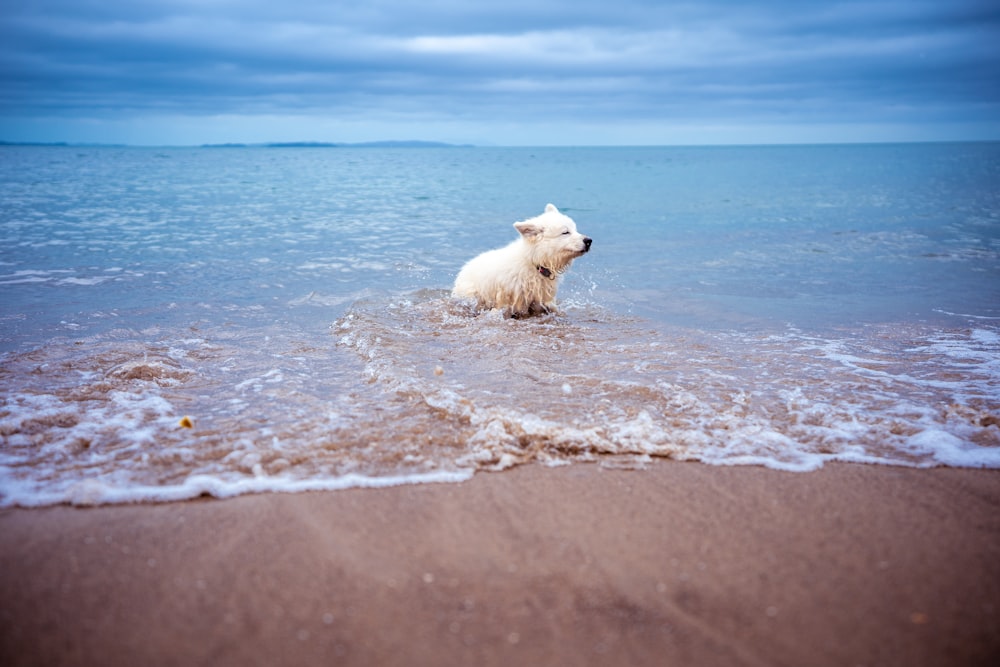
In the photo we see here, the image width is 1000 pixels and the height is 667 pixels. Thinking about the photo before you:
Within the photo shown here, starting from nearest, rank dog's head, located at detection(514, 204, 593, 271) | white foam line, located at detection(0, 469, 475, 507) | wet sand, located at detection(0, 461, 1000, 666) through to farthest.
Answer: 1. wet sand, located at detection(0, 461, 1000, 666)
2. white foam line, located at detection(0, 469, 475, 507)
3. dog's head, located at detection(514, 204, 593, 271)

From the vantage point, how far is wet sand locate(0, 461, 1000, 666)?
8.36 ft

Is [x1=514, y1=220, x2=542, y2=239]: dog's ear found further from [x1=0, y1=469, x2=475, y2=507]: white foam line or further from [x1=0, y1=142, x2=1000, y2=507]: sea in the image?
[x1=0, y1=469, x2=475, y2=507]: white foam line

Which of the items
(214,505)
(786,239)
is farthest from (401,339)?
(786,239)

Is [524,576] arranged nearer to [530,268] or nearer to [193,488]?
[193,488]

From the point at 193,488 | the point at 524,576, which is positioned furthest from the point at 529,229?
the point at 524,576

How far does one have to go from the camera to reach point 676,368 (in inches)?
260

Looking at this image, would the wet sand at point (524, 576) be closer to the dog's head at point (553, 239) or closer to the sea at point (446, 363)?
the sea at point (446, 363)

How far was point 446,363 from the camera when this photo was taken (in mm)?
6891

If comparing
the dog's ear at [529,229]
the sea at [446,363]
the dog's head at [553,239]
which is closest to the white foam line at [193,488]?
the sea at [446,363]

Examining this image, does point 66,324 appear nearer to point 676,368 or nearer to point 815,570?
point 676,368

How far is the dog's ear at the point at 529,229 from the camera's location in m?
9.17

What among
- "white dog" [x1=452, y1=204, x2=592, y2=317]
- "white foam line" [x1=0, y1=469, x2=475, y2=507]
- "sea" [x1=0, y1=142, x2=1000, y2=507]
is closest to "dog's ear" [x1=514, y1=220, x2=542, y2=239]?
"white dog" [x1=452, y1=204, x2=592, y2=317]

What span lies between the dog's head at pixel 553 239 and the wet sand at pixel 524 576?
18.3 ft

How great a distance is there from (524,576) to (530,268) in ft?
22.7
